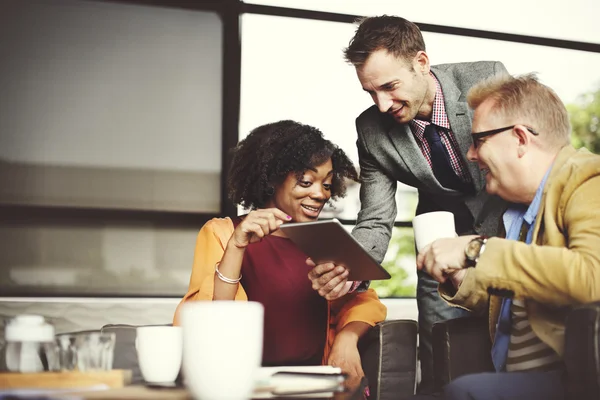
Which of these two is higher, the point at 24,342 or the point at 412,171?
the point at 412,171

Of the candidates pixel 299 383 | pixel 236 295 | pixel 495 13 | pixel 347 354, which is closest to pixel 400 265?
pixel 495 13

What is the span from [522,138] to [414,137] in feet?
2.58

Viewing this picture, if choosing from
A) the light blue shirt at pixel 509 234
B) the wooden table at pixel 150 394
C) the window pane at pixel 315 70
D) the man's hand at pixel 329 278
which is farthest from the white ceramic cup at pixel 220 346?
the window pane at pixel 315 70

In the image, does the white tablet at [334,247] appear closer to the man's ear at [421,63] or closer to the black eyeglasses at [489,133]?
the black eyeglasses at [489,133]

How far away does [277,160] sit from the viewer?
7.37ft

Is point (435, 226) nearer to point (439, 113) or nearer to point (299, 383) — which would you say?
point (299, 383)

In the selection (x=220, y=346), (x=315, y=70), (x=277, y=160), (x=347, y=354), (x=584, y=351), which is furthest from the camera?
(x=315, y=70)

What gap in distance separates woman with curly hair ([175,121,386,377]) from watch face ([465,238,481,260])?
19.7 inches

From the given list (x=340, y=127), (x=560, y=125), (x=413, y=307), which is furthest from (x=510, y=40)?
(x=560, y=125)

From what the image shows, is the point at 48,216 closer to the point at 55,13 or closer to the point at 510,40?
the point at 55,13

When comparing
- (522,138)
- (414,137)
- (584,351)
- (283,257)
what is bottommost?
(584,351)

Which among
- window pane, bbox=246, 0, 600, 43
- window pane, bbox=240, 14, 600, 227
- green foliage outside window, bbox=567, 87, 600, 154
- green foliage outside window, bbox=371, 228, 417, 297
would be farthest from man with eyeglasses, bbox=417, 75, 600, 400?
green foliage outside window, bbox=567, 87, 600, 154

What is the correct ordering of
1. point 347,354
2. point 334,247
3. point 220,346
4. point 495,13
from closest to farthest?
point 220,346 < point 334,247 < point 347,354 < point 495,13

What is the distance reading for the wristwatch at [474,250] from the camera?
1349mm
